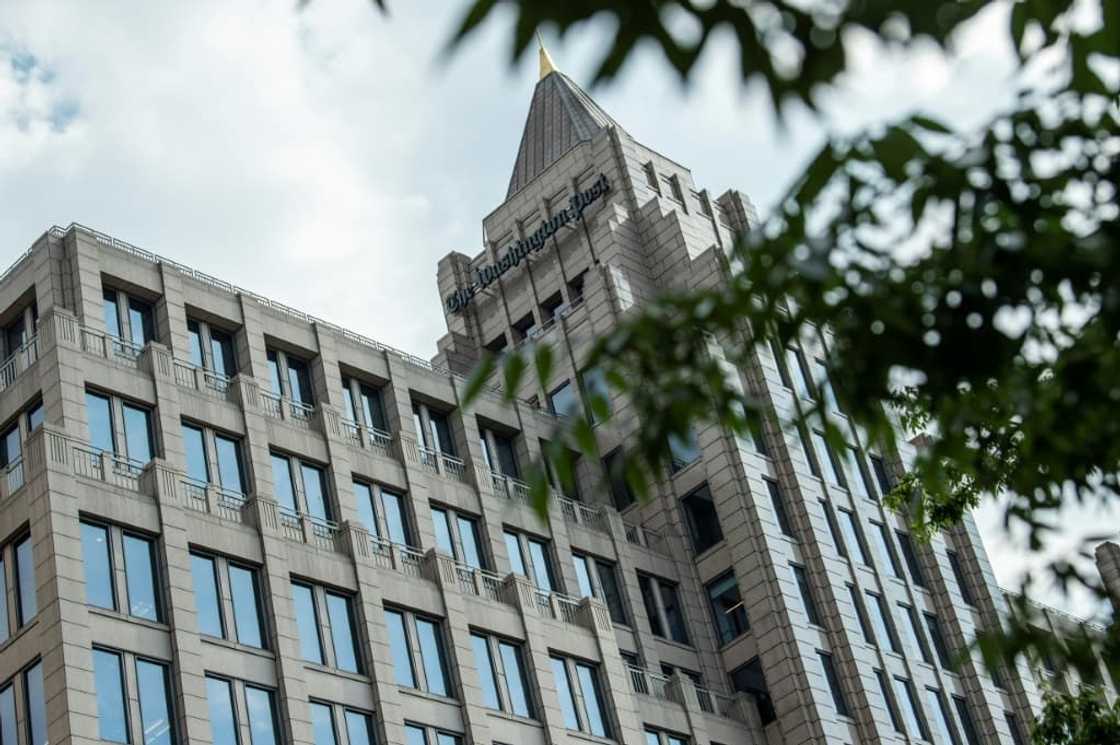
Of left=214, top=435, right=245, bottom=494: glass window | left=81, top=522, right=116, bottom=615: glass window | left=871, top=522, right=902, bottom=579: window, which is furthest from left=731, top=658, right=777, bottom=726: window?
left=81, top=522, right=116, bottom=615: glass window

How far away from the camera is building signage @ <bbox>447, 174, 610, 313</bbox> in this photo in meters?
73.4

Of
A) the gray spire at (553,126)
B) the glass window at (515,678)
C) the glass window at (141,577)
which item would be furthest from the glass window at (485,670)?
the gray spire at (553,126)

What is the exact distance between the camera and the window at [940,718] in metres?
62.6

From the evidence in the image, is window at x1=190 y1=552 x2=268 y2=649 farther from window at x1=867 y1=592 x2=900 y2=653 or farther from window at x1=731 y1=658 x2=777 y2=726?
window at x1=867 y1=592 x2=900 y2=653

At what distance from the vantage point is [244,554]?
47469 mm

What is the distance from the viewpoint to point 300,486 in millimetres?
52250

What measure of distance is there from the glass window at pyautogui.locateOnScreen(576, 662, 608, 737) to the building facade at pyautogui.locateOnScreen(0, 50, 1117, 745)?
0.12 meters

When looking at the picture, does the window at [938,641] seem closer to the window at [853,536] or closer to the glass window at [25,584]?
the window at [853,536]

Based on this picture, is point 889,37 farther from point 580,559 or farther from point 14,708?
point 580,559

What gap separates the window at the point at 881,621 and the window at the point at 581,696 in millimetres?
12676

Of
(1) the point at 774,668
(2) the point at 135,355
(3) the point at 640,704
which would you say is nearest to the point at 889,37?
(2) the point at 135,355

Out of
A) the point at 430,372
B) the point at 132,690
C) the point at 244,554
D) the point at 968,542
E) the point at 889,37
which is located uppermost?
the point at 430,372

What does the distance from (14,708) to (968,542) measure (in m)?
41.2

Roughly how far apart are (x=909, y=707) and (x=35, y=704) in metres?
31.8
